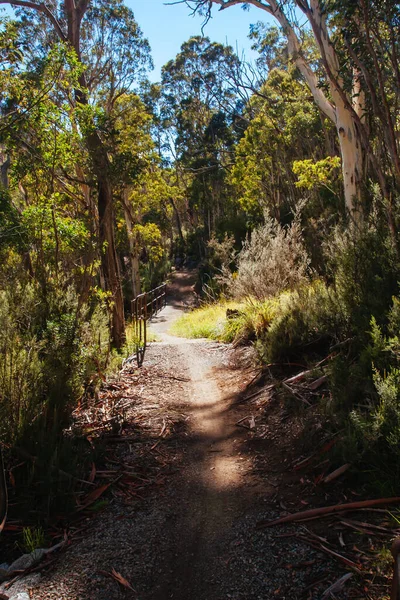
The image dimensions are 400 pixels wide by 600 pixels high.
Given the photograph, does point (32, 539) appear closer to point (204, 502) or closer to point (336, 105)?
point (204, 502)

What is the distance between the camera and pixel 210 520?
2898 mm

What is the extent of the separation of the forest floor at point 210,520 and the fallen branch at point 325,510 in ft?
0.14

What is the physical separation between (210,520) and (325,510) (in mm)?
775

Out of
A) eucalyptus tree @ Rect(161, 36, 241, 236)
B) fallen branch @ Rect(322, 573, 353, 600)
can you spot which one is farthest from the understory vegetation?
eucalyptus tree @ Rect(161, 36, 241, 236)

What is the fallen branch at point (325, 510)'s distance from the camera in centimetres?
254

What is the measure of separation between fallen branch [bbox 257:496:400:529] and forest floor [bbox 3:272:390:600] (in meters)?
0.04

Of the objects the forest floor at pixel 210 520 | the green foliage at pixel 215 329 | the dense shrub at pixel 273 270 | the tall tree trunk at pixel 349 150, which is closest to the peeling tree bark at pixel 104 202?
the green foliage at pixel 215 329

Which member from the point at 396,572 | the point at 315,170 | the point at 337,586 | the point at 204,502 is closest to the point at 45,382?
the point at 204,502

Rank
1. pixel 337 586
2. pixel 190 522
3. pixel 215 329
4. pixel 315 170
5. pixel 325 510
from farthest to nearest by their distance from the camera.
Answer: pixel 315 170 < pixel 215 329 < pixel 190 522 < pixel 325 510 < pixel 337 586

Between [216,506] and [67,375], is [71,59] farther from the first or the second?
[216,506]

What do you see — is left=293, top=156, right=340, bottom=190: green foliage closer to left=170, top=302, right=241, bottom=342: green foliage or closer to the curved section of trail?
left=170, top=302, right=241, bottom=342: green foliage

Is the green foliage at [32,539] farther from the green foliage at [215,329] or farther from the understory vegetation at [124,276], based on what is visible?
the green foliage at [215,329]

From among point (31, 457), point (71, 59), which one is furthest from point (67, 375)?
point (71, 59)

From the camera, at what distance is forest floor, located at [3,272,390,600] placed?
226 cm
